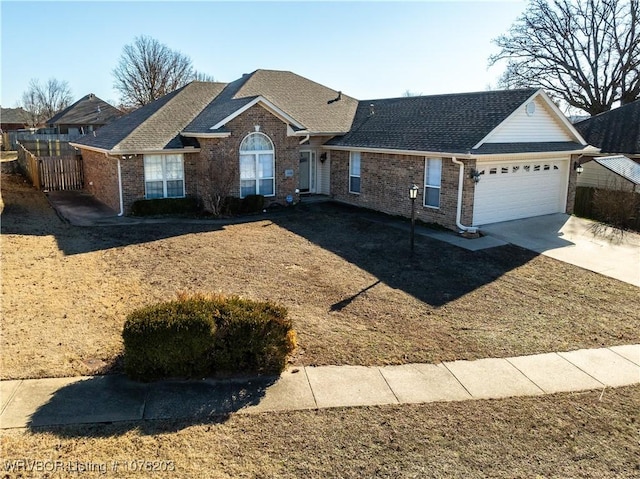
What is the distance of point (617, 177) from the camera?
22078mm

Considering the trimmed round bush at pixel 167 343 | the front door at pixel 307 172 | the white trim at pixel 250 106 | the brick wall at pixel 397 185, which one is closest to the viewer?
the trimmed round bush at pixel 167 343

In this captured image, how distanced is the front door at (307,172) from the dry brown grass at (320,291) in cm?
667

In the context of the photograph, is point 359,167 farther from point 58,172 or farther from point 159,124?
point 58,172

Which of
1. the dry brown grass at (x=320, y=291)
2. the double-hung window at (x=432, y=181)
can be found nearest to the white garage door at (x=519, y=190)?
the double-hung window at (x=432, y=181)

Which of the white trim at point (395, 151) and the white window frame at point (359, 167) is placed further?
the white window frame at point (359, 167)

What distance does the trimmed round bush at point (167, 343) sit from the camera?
6.61 metres

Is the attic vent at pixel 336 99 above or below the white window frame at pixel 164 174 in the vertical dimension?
above

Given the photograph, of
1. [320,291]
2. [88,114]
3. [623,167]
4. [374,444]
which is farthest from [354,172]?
[88,114]

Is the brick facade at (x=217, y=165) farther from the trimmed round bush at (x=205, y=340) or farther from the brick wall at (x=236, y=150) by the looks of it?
the trimmed round bush at (x=205, y=340)

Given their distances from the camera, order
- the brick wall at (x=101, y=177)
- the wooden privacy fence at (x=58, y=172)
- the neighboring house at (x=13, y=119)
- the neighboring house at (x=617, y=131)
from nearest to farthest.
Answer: the brick wall at (x=101, y=177), the wooden privacy fence at (x=58, y=172), the neighboring house at (x=617, y=131), the neighboring house at (x=13, y=119)

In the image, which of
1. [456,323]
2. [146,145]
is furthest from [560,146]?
[146,145]

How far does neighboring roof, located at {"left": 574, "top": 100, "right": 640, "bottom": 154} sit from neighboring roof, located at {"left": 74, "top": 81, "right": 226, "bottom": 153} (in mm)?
21676

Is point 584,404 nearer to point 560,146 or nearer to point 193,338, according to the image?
point 193,338

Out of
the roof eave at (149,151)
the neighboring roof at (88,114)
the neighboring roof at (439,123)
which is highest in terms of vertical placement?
the neighboring roof at (88,114)
